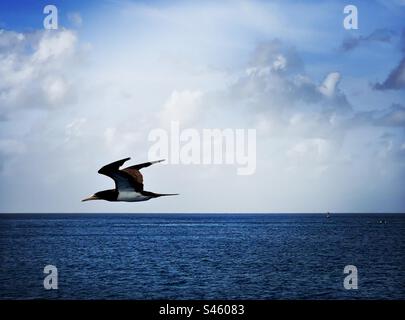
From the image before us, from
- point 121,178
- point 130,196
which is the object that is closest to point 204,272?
point 130,196

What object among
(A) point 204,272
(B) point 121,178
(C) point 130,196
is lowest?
(A) point 204,272

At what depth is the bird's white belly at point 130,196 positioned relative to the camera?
16062 mm

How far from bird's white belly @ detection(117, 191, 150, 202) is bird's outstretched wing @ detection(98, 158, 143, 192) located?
20 cm

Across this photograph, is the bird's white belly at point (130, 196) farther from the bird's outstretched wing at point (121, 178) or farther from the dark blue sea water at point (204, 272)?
the dark blue sea water at point (204, 272)

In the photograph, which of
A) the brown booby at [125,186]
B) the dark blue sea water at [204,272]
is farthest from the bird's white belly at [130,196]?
the dark blue sea water at [204,272]

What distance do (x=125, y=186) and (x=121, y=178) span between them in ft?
2.01

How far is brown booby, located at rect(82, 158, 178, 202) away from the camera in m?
14.7

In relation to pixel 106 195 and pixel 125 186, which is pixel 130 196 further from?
pixel 106 195

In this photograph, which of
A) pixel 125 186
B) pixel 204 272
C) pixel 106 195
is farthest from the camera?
pixel 204 272

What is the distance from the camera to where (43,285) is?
141 feet

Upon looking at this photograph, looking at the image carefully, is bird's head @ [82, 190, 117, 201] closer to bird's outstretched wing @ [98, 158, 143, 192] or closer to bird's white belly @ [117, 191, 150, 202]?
bird's white belly @ [117, 191, 150, 202]

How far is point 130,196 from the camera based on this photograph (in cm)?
1631
